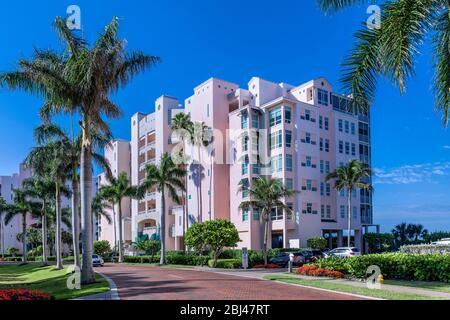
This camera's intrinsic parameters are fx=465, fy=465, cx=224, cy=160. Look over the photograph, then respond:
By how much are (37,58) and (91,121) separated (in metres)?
4.36

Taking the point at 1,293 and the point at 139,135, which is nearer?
the point at 1,293

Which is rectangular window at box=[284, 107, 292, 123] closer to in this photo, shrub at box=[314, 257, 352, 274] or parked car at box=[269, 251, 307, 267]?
parked car at box=[269, 251, 307, 267]

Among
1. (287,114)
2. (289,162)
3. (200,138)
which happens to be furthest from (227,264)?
(287,114)

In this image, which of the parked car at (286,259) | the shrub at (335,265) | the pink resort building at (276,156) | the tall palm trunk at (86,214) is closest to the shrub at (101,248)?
the pink resort building at (276,156)

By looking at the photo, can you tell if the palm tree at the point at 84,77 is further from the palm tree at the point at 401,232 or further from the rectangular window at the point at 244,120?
the palm tree at the point at 401,232

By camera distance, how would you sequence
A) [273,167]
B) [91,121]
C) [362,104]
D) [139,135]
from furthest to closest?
[139,135]
[273,167]
[91,121]
[362,104]

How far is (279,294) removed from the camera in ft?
60.6

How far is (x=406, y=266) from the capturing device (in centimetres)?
2447

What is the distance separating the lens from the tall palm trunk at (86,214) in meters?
24.2

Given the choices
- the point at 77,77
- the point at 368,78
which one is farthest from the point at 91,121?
the point at 368,78

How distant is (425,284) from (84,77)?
63.7ft

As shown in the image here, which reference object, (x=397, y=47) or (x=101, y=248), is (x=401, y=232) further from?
(x=397, y=47)
